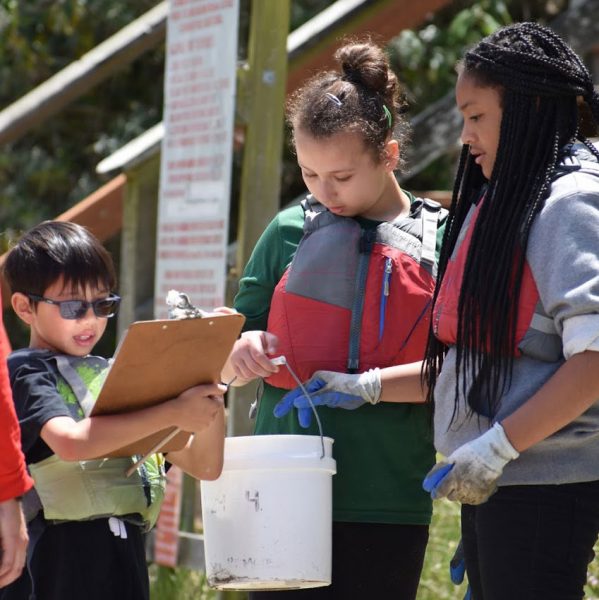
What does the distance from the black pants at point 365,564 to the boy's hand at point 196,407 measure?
0.47 m

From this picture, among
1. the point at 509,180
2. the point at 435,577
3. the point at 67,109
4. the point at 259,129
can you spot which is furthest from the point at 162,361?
the point at 67,109

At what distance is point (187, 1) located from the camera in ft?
→ 16.9

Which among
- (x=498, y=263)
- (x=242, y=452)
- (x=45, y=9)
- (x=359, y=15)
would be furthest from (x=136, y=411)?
(x=45, y=9)

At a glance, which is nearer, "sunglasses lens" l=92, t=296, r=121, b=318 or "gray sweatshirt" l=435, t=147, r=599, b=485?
"gray sweatshirt" l=435, t=147, r=599, b=485

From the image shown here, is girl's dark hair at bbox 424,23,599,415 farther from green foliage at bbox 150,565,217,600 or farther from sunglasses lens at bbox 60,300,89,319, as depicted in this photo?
green foliage at bbox 150,565,217,600

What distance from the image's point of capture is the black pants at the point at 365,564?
3.12 meters

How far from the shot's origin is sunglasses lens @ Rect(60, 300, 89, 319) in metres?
3.17

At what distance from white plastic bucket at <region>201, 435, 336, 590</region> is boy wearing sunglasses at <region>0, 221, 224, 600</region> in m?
0.11

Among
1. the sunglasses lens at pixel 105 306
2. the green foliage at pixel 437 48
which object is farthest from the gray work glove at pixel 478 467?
the green foliage at pixel 437 48

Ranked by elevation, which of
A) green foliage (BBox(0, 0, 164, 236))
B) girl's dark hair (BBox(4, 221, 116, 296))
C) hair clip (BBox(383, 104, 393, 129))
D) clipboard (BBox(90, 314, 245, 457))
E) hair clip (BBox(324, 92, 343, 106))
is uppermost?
green foliage (BBox(0, 0, 164, 236))

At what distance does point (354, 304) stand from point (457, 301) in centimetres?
48

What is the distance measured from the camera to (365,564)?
3121 millimetres

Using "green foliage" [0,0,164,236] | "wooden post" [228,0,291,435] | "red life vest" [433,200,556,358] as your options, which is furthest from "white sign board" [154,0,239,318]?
"green foliage" [0,0,164,236]

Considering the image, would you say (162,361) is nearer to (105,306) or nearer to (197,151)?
(105,306)
